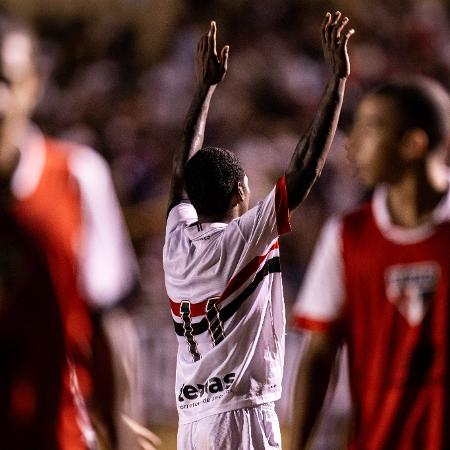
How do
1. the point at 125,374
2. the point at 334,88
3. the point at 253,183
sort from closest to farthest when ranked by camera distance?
the point at 125,374 → the point at 334,88 → the point at 253,183

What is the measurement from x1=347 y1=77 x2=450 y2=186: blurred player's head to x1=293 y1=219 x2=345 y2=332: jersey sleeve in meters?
0.19

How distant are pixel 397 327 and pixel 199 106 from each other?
1.68m

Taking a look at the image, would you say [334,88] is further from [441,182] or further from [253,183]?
[253,183]

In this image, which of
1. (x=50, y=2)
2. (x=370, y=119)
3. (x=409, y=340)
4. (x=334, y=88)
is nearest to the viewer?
(x=409, y=340)

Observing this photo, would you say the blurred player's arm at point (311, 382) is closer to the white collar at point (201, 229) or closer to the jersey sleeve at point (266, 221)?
the jersey sleeve at point (266, 221)

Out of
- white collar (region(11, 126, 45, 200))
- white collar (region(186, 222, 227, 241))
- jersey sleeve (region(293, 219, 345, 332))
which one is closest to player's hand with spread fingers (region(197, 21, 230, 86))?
white collar (region(186, 222, 227, 241))

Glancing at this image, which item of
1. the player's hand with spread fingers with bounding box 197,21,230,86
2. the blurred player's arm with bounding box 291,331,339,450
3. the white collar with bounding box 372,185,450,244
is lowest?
the blurred player's arm with bounding box 291,331,339,450

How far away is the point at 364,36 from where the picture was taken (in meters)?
9.44

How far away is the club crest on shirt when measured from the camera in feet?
8.61

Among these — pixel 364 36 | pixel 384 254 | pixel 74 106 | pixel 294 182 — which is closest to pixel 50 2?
pixel 74 106

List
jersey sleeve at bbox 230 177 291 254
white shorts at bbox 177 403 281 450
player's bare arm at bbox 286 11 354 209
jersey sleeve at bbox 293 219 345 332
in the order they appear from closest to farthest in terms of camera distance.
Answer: jersey sleeve at bbox 293 219 345 332 → player's bare arm at bbox 286 11 354 209 → jersey sleeve at bbox 230 177 291 254 → white shorts at bbox 177 403 281 450

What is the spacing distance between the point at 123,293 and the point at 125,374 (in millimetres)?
192

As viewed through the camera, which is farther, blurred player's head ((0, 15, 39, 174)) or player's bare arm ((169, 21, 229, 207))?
player's bare arm ((169, 21, 229, 207))

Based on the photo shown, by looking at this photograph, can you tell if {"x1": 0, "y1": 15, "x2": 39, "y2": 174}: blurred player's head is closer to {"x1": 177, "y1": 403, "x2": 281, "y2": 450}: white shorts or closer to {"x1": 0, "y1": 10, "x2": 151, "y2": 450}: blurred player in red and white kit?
{"x1": 0, "y1": 10, "x2": 151, "y2": 450}: blurred player in red and white kit
